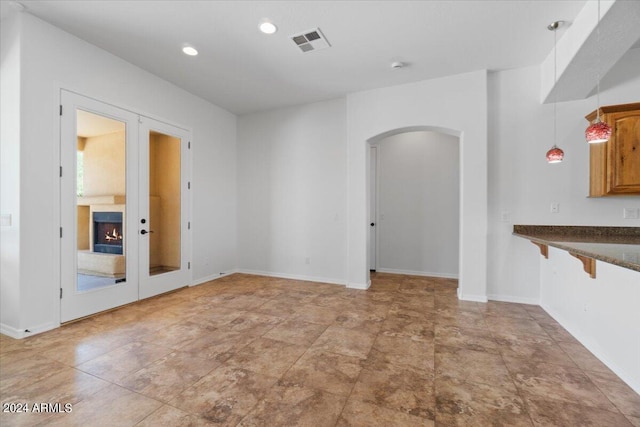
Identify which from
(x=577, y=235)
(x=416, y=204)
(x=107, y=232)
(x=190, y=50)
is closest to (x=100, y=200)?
(x=107, y=232)

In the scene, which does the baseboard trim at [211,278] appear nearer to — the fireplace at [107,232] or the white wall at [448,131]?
the fireplace at [107,232]

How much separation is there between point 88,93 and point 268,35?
2.32m

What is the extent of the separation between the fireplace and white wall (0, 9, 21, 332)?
73cm

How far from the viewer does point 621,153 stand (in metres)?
3.04

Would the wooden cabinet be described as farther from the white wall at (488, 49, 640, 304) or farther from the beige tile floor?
the beige tile floor

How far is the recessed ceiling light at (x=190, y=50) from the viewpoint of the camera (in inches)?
130

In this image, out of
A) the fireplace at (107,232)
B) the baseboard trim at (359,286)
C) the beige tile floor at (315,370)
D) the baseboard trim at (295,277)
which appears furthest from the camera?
the baseboard trim at (295,277)

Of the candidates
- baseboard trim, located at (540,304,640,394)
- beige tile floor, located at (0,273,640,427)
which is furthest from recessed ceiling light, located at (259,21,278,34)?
baseboard trim, located at (540,304,640,394)

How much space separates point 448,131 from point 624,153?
6.31 ft

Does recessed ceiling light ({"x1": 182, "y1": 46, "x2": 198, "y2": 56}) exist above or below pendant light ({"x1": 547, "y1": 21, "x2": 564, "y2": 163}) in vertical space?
above

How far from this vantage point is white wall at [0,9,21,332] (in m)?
2.71

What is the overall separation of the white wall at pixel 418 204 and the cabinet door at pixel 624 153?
7.46 feet

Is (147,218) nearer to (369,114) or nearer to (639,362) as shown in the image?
(369,114)

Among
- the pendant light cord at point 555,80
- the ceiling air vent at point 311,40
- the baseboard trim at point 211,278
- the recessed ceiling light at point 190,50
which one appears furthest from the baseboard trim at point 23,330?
the pendant light cord at point 555,80
